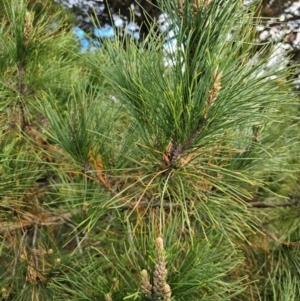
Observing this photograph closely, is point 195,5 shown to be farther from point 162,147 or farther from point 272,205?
point 272,205

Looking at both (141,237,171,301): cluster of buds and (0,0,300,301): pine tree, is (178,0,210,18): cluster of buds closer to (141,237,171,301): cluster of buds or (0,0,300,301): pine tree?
(0,0,300,301): pine tree

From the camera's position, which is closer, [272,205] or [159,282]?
[159,282]

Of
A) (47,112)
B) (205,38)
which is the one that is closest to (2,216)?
(47,112)

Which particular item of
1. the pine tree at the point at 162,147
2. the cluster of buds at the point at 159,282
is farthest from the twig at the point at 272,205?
the cluster of buds at the point at 159,282

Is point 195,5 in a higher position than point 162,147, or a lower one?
higher

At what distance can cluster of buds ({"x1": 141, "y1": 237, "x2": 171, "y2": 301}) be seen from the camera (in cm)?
46

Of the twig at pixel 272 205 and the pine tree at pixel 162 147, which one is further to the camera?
the twig at pixel 272 205

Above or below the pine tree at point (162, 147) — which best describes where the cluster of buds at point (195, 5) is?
above

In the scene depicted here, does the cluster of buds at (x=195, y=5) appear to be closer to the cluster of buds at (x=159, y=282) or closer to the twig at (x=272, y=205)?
the cluster of buds at (x=159, y=282)

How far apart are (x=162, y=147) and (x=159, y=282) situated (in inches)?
6.0

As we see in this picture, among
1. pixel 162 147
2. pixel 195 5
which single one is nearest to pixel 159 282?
pixel 162 147

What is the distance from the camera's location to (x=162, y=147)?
1.70 feet

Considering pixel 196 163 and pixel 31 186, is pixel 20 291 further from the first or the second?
pixel 196 163

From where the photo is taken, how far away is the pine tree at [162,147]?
476mm
